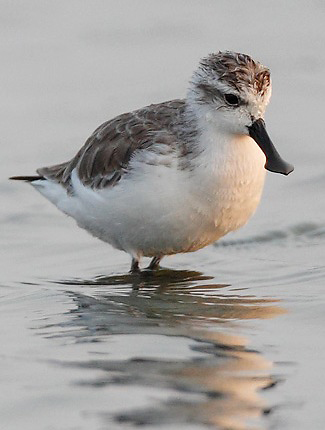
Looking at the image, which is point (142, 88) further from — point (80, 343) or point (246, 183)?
point (80, 343)

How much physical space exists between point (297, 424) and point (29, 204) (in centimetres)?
562

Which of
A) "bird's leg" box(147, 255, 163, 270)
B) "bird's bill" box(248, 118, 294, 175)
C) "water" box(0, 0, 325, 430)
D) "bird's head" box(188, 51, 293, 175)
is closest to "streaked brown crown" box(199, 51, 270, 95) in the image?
"bird's head" box(188, 51, 293, 175)

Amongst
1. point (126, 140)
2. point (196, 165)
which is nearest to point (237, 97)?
point (196, 165)

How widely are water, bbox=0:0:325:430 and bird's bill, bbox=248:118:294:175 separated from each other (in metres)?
0.78

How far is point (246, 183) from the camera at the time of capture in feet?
24.9

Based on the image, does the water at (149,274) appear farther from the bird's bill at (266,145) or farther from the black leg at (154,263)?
the bird's bill at (266,145)

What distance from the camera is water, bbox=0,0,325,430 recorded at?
5258mm

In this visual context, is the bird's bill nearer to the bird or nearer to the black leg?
the bird

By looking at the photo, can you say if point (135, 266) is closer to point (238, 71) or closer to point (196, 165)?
point (196, 165)

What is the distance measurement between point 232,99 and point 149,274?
5.34 feet

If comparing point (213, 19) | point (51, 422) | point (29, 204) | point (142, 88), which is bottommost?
point (51, 422)

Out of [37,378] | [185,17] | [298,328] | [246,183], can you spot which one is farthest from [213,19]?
[37,378]

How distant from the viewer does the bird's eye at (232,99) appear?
288 inches

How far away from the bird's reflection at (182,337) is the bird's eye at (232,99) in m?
1.21
